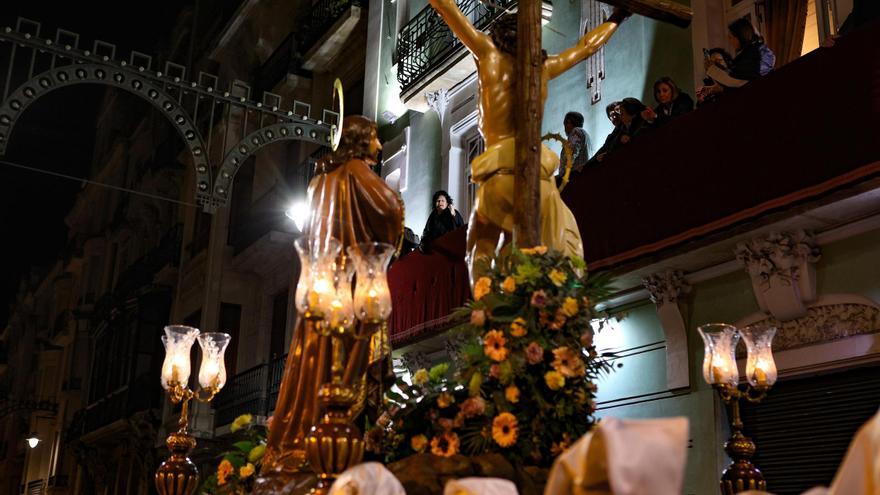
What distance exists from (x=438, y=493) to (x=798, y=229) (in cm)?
441

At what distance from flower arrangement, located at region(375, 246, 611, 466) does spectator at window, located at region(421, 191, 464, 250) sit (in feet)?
19.6

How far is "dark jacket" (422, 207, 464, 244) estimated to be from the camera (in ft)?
36.7

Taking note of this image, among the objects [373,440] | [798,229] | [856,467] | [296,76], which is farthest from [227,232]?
[856,467]

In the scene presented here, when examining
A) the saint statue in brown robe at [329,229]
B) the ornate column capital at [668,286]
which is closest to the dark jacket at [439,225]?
the ornate column capital at [668,286]

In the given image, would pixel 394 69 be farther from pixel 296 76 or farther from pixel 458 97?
pixel 296 76

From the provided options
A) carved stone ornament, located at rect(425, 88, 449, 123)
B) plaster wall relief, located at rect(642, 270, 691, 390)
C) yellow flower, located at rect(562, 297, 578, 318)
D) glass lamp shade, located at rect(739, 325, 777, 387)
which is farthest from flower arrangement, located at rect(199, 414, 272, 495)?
carved stone ornament, located at rect(425, 88, 449, 123)

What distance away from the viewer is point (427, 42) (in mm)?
14594

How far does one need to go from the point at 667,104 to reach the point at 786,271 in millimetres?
1752

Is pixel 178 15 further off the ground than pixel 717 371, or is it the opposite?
pixel 178 15

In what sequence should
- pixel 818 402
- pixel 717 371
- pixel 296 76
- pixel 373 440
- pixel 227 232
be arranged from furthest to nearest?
pixel 227 232
pixel 296 76
pixel 818 402
pixel 717 371
pixel 373 440

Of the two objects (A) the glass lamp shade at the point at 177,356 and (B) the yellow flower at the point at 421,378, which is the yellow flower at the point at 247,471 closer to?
(B) the yellow flower at the point at 421,378

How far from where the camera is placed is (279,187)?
1967 cm

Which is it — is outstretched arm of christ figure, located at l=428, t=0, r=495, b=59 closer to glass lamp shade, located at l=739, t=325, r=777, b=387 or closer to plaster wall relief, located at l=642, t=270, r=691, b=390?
glass lamp shade, located at l=739, t=325, r=777, b=387

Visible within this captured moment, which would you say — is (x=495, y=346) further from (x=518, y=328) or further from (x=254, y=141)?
(x=254, y=141)
